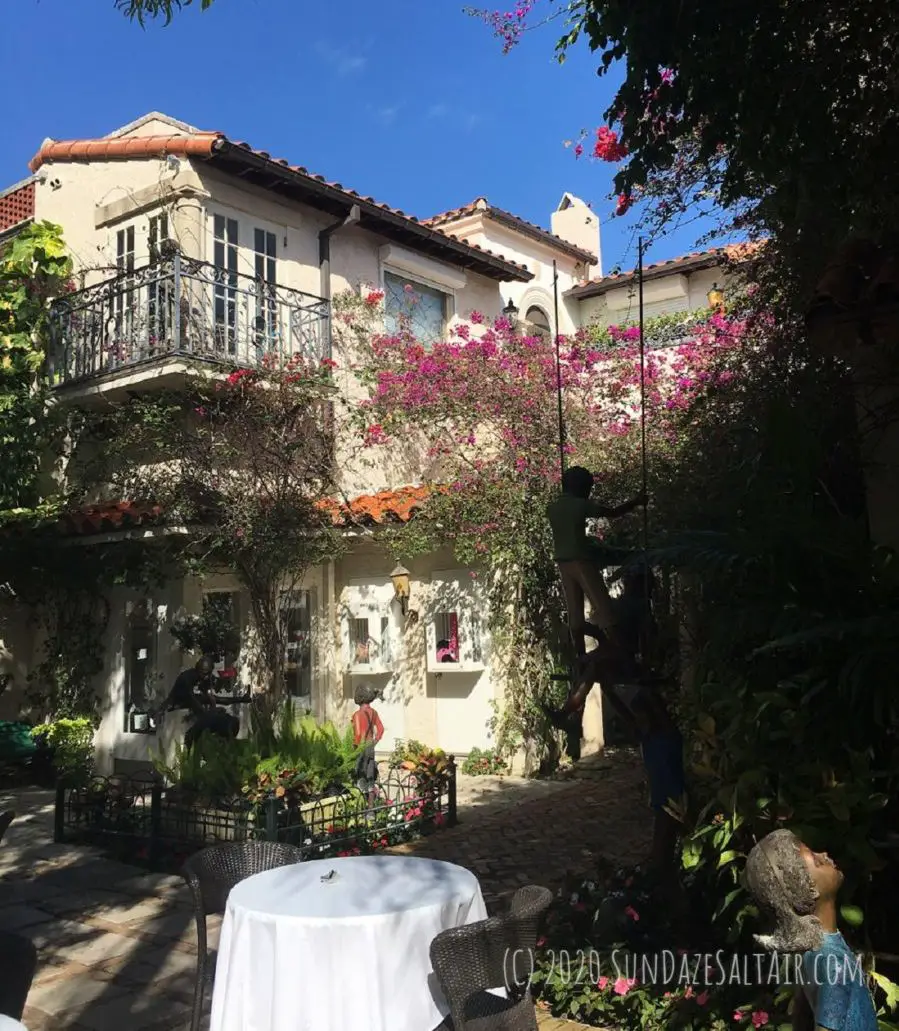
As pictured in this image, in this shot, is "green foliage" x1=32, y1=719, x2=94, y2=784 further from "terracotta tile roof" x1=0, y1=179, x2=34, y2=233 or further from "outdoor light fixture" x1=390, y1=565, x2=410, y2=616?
"terracotta tile roof" x1=0, y1=179, x2=34, y2=233

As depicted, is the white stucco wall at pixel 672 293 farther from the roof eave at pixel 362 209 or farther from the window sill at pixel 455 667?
the window sill at pixel 455 667

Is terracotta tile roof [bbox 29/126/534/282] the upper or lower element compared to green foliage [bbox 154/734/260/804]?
upper

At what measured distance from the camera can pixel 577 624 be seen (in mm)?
5301

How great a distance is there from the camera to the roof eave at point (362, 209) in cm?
1156

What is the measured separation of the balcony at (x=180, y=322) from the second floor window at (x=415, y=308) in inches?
60.4

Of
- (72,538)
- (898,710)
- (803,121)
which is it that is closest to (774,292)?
(803,121)

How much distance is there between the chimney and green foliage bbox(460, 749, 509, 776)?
12827 millimetres

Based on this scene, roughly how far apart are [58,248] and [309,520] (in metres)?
5.66

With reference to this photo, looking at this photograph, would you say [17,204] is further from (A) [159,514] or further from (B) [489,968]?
(B) [489,968]

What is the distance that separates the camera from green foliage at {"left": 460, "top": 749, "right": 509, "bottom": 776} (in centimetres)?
1097

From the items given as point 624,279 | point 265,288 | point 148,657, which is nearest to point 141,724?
point 148,657

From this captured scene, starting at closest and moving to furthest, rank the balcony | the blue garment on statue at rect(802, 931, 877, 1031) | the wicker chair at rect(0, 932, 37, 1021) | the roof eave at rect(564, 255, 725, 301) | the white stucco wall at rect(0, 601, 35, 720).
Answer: the blue garment on statue at rect(802, 931, 877, 1031)
the wicker chair at rect(0, 932, 37, 1021)
the balcony
the white stucco wall at rect(0, 601, 35, 720)
the roof eave at rect(564, 255, 725, 301)

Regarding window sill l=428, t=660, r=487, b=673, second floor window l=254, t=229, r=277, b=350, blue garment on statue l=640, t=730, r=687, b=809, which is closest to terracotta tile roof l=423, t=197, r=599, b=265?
second floor window l=254, t=229, r=277, b=350

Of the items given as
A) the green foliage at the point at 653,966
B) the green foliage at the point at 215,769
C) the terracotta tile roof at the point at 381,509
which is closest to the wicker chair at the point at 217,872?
the green foliage at the point at 653,966
